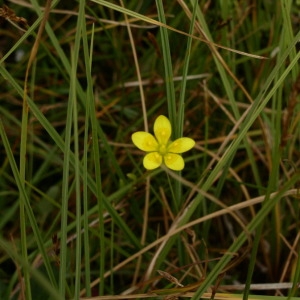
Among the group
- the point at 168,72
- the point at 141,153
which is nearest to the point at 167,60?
the point at 168,72

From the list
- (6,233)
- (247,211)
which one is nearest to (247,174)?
(247,211)

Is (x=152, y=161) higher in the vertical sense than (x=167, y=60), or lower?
lower

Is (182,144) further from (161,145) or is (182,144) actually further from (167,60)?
(167,60)

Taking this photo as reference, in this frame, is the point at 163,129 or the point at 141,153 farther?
the point at 141,153

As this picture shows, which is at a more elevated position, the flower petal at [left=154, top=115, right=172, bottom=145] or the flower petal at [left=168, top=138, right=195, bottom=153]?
the flower petal at [left=154, top=115, right=172, bottom=145]

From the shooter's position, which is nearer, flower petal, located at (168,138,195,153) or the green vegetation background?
flower petal, located at (168,138,195,153)
